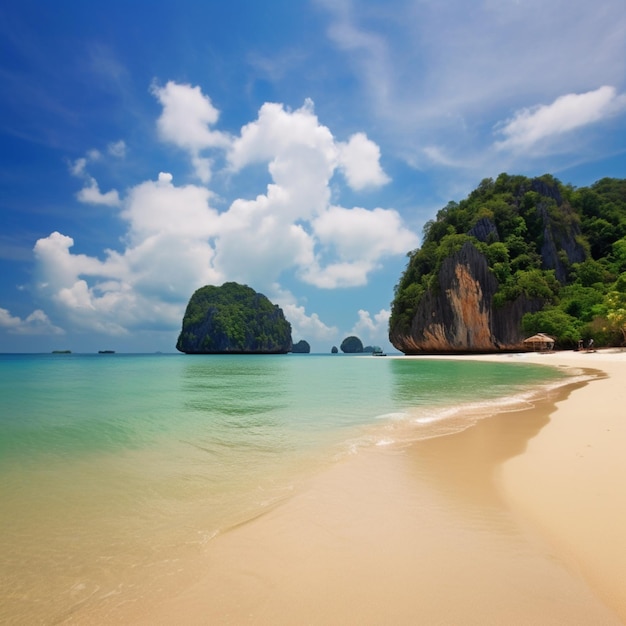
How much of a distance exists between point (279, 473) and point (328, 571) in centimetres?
241

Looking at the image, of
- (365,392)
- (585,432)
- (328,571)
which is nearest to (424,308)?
(365,392)

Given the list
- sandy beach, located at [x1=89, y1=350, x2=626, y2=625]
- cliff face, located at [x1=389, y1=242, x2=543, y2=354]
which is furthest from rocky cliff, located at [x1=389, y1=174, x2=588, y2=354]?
sandy beach, located at [x1=89, y1=350, x2=626, y2=625]

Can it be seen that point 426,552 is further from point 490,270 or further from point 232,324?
point 232,324

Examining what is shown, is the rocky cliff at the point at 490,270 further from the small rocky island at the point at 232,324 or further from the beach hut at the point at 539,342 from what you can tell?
the small rocky island at the point at 232,324

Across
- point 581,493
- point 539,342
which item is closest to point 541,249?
point 539,342

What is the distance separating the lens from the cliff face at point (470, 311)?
53.6 meters

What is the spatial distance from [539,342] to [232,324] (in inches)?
3971

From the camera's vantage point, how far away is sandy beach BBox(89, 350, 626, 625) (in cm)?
220

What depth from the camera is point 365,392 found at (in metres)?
14.6

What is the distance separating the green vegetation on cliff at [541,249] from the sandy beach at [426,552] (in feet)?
158

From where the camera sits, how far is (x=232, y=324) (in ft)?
429

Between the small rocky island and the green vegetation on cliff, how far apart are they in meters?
71.6

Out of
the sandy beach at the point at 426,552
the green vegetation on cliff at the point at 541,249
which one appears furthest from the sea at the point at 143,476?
the green vegetation on cliff at the point at 541,249

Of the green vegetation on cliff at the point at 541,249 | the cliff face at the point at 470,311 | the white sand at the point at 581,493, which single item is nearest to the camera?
the white sand at the point at 581,493
